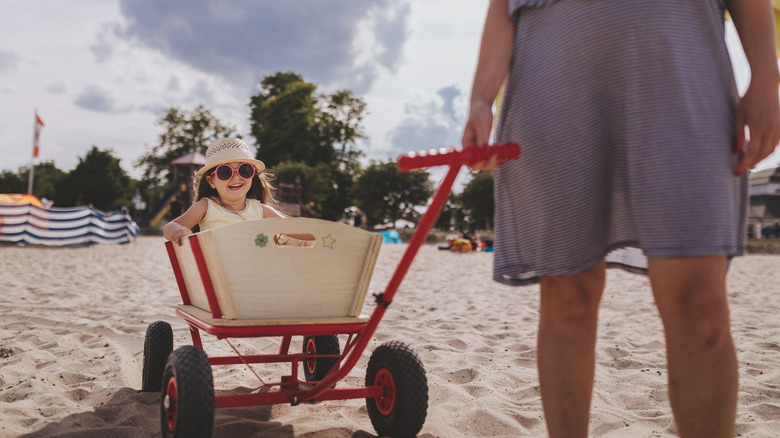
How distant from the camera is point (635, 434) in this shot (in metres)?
2.40


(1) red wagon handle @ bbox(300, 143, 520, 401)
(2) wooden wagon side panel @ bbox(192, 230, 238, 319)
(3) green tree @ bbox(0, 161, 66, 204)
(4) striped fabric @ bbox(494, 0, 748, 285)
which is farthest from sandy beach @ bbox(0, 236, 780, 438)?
(3) green tree @ bbox(0, 161, 66, 204)

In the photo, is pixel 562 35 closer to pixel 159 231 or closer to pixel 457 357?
pixel 457 357

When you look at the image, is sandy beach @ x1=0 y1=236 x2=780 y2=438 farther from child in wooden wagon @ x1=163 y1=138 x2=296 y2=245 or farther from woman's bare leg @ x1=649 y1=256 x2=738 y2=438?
woman's bare leg @ x1=649 y1=256 x2=738 y2=438

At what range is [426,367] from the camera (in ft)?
11.2

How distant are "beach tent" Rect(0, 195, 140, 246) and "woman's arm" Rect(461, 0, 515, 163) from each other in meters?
15.1

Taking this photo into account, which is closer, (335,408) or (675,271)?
(675,271)

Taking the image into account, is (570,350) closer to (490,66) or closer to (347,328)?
(490,66)

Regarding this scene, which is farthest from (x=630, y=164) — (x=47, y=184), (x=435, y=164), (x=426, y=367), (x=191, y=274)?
(x=47, y=184)

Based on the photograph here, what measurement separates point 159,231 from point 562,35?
30366 mm

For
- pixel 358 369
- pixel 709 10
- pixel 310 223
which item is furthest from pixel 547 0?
pixel 358 369

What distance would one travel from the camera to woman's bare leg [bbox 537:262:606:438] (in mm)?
1603

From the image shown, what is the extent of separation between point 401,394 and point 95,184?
55.5 metres

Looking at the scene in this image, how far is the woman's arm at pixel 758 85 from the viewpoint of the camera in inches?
54.1

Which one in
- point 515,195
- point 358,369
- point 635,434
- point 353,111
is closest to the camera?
point 515,195
